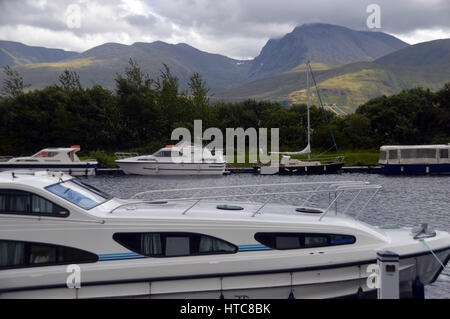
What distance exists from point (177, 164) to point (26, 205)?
34.7 meters

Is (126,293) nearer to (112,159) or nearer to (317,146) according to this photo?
(112,159)

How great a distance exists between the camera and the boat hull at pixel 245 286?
7602 mm

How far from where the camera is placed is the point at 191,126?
193 feet

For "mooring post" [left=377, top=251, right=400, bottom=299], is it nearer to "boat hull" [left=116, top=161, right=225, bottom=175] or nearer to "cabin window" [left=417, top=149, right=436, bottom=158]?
"boat hull" [left=116, top=161, right=225, bottom=175]

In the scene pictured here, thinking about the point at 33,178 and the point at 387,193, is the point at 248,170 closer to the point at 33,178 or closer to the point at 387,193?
the point at 387,193

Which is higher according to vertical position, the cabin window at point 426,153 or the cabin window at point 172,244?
the cabin window at point 426,153

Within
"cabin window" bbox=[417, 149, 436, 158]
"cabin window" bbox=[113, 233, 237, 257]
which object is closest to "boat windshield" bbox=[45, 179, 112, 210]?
"cabin window" bbox=[113, 233, 237, 257]

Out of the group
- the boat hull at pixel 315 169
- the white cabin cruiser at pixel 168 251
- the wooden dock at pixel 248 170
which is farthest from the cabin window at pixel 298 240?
the wooden dock at pixel 248 170

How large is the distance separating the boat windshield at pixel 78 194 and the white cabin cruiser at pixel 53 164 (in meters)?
35.4

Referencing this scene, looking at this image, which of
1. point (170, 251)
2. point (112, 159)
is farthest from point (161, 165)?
point (170, 251)

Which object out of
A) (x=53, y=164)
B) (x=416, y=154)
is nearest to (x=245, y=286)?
(x=53, y=164)

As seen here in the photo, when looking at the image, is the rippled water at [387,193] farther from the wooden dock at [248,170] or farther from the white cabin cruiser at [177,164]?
the wooden dock at [248,170]

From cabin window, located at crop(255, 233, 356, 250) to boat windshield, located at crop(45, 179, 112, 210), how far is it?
3.33 metres
